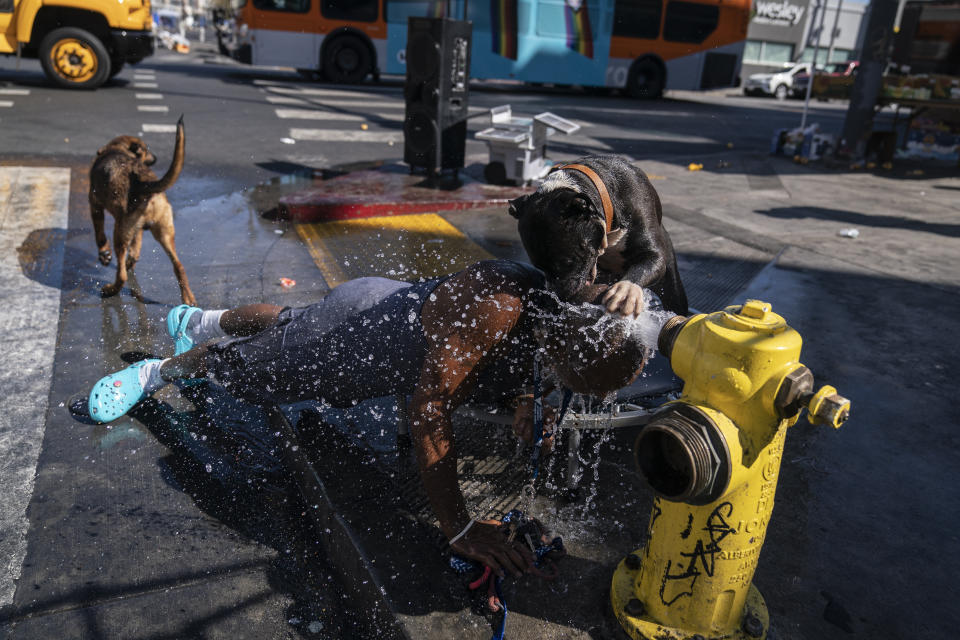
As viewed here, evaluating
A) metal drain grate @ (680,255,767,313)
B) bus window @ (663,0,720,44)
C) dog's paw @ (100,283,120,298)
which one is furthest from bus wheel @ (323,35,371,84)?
dog's paw @ (100,283,120,298)

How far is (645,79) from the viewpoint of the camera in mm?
21953

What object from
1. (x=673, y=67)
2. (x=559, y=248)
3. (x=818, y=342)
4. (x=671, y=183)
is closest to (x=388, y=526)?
(x=559, y=248)

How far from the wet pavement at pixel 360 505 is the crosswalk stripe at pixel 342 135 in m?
6.27

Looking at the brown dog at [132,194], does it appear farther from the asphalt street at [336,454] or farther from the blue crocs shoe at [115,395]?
the blue crocs shoe at [115,395]

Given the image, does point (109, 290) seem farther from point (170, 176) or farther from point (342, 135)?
point (342, 135)

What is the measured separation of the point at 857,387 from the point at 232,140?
8879 mm

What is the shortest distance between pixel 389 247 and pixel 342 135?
603 cm

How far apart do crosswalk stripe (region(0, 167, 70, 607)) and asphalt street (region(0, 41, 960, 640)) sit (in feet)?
0.05

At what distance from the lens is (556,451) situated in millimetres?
2877

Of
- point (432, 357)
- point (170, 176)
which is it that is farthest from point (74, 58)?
point (432, 357)

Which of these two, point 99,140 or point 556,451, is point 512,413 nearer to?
point 556,451

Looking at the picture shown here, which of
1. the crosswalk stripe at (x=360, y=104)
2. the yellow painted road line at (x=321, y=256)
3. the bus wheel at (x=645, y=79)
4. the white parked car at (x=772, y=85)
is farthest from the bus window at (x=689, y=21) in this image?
the yellow painted road line at (x=321, y=256)

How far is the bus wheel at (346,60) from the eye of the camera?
18062mm

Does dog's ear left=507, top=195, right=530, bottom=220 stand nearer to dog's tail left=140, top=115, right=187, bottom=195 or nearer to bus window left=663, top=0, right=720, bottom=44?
dog's tail left=140, top=115, right=187, bottom=195
